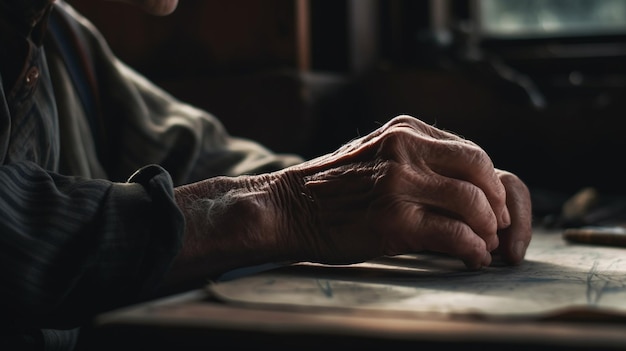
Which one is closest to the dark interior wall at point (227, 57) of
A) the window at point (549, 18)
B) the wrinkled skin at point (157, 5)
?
the wrinkled skin at point (157, 5)

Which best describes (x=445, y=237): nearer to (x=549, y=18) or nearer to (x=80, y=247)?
(x=80, y=247)

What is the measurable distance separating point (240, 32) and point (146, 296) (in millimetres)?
1285

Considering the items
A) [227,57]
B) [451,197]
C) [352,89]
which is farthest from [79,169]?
Answer: [352,89]

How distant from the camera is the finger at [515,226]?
0.88 m

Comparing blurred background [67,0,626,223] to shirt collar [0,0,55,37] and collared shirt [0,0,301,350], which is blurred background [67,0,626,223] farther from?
shirt collar [0,0,55,37]

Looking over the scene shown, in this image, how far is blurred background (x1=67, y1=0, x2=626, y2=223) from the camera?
6.02 feet

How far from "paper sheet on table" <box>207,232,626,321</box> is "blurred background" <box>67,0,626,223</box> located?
96cm

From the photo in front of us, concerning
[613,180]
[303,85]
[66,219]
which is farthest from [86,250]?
[613,180]

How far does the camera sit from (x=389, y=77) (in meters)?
2.01

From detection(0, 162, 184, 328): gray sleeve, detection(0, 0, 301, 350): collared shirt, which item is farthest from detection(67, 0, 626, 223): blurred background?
detection(0, 162, 184, 328): gray sleeve

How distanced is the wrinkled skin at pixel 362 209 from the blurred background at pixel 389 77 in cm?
99

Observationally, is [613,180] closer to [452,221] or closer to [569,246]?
[569,246]

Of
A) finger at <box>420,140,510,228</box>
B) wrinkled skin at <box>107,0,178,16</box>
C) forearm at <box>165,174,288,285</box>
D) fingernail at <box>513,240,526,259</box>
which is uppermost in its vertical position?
wrinkled skin at <box>107,0,178,16</box>

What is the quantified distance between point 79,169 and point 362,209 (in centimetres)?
55
